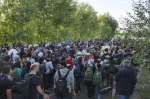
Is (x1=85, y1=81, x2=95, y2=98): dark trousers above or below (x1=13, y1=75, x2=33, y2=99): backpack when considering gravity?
below

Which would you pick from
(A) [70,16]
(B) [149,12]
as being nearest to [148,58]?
(B) [149,12]

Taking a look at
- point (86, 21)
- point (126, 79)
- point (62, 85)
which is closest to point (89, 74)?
point (126, 79)

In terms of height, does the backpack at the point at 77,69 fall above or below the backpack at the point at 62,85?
below

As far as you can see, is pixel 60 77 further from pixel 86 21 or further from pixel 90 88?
pixel 86 21

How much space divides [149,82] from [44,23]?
38.6m

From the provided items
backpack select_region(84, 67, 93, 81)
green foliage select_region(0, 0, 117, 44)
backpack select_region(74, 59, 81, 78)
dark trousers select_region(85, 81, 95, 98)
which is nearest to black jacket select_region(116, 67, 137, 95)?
backpack select_region(84, 67, 93, 81)

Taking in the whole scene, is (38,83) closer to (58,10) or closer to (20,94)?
(20,94)

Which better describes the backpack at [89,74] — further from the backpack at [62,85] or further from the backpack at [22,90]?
the backpack at [22,90]

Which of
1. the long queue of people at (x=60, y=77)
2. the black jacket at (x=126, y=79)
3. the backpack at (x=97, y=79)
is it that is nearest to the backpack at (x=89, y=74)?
the long queue of people at (x=60, y=77)

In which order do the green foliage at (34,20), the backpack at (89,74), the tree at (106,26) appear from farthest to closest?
the tree at (106,26), the green foliage at (34,20), the backpack at (89,74)

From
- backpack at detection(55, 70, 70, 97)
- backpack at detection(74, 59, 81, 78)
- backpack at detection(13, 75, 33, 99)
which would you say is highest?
backpack at detection(13, 75, 33, 99)

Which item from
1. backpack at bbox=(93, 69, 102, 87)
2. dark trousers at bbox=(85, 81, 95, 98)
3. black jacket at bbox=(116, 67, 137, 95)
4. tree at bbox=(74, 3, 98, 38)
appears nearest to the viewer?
black jacket at bbox=(116, 67, 137, 95)

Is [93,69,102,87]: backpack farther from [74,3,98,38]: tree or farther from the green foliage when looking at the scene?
[74,3,98,38]: tree

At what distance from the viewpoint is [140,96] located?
60.3ft
